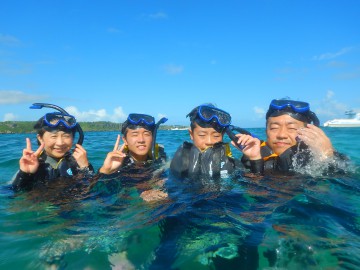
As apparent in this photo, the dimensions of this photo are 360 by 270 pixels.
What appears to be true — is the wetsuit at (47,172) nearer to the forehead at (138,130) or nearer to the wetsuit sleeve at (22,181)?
the wetsuit sleeve at (22,181)

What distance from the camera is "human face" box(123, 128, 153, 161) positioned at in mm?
6156

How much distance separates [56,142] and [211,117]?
2878 mm

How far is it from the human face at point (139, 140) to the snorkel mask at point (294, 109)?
2551 mm

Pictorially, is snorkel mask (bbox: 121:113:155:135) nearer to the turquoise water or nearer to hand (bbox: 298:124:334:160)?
the turquoise water

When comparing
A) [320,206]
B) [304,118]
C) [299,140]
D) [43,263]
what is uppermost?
[304,118]

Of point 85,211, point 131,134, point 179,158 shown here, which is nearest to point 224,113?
point 179,158

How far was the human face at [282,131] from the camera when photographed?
16.7ft

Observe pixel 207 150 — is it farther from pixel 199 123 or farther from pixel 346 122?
pixel 346 122

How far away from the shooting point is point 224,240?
112 inches

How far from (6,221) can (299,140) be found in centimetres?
448

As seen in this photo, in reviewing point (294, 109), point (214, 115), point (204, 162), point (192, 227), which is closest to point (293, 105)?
point (294, 109)

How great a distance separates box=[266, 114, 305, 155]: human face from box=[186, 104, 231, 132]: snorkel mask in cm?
78

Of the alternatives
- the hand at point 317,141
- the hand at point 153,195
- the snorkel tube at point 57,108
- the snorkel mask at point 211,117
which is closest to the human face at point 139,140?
the snorkel tube at point 57,108

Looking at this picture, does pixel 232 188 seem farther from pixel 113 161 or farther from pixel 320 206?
pixel 113 161
